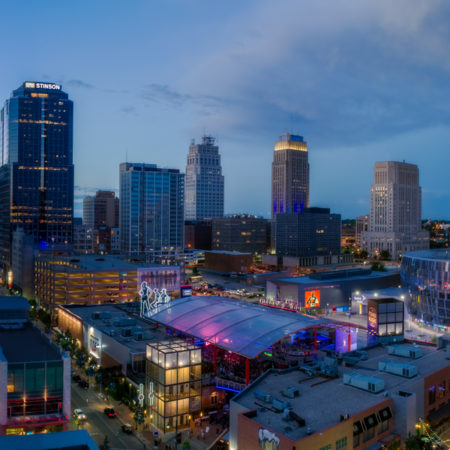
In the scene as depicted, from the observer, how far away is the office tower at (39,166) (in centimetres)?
18212

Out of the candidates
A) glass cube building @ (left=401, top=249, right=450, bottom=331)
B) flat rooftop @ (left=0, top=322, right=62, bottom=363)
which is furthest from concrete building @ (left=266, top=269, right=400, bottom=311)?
flat rooftop @ (left=0, top=322, right=62, bottom=363)

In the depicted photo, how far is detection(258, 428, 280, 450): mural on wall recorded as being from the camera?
31734 mm

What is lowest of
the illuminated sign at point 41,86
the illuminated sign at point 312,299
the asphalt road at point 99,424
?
the asphalt road at point 99,424

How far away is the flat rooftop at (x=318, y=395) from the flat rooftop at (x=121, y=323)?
21.6m

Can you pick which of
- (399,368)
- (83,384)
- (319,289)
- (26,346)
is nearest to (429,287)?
(319,289)

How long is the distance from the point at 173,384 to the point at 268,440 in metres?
17.4

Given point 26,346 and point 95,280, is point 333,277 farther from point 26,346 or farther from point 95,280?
point 26,346

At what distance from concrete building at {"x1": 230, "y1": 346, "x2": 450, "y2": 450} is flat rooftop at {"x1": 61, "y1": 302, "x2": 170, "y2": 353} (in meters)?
23.3

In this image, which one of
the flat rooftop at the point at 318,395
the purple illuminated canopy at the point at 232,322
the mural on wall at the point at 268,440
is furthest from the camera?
the purple illuminated canopy at the point at 232,322

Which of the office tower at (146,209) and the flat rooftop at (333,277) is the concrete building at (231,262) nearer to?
the office tower at (146,209)

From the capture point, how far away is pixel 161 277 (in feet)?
383

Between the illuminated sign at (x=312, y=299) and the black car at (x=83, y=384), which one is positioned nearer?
the black car at (x=83, y=384)

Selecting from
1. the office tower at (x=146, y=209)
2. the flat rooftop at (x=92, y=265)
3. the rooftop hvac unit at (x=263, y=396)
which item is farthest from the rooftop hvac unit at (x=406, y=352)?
the office tower at (x=146, y=209)

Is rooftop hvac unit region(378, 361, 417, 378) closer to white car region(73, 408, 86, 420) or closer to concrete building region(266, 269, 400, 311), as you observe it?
white car region(73, 408, 86, 420)
